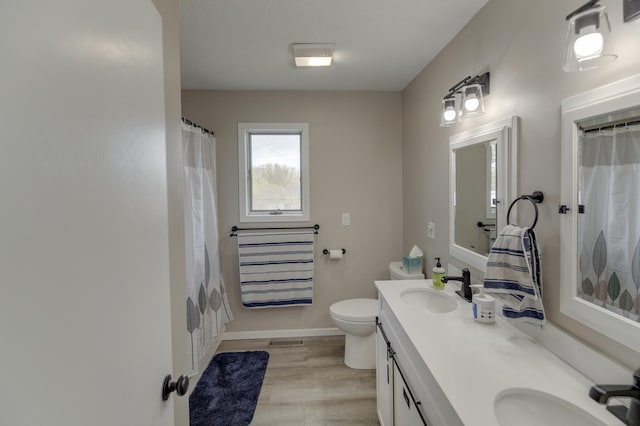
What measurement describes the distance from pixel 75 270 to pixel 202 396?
6.62 ft

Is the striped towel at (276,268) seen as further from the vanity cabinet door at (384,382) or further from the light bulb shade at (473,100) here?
the light bulb shade at (473,100)

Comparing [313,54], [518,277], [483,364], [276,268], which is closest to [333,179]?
[276,268]

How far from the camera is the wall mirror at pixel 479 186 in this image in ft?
4.55

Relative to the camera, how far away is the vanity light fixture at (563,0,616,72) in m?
0.85

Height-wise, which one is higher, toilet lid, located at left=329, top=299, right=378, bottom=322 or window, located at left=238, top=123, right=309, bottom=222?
window, located at left=238, top=123, right=309, bottom=222

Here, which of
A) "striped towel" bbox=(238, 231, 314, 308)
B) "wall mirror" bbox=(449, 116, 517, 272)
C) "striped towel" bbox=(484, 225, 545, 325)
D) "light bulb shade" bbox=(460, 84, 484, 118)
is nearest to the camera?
"striped towel" bbox=(484, 225, 545, 325)

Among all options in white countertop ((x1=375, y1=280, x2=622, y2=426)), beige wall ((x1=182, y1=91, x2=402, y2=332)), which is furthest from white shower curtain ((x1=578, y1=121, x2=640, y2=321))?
beige wall ((x1=182, y1=91, x2=402, y2=332))

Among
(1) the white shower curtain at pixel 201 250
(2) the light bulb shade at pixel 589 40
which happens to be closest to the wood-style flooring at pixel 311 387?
(1) the white shower curtain at pixel 201 250

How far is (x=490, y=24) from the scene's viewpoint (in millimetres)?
1478

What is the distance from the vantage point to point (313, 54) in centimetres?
199

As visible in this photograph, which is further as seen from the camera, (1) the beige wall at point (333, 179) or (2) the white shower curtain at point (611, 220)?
(1) the beige wall at point (333, 179)

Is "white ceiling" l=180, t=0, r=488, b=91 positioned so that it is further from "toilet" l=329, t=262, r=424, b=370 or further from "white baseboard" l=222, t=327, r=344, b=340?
"white baseboard" l=222, t=327, r=344, b=340

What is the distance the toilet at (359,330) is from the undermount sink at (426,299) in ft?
→ 1.84

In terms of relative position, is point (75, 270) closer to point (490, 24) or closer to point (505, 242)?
point (505, 242)
